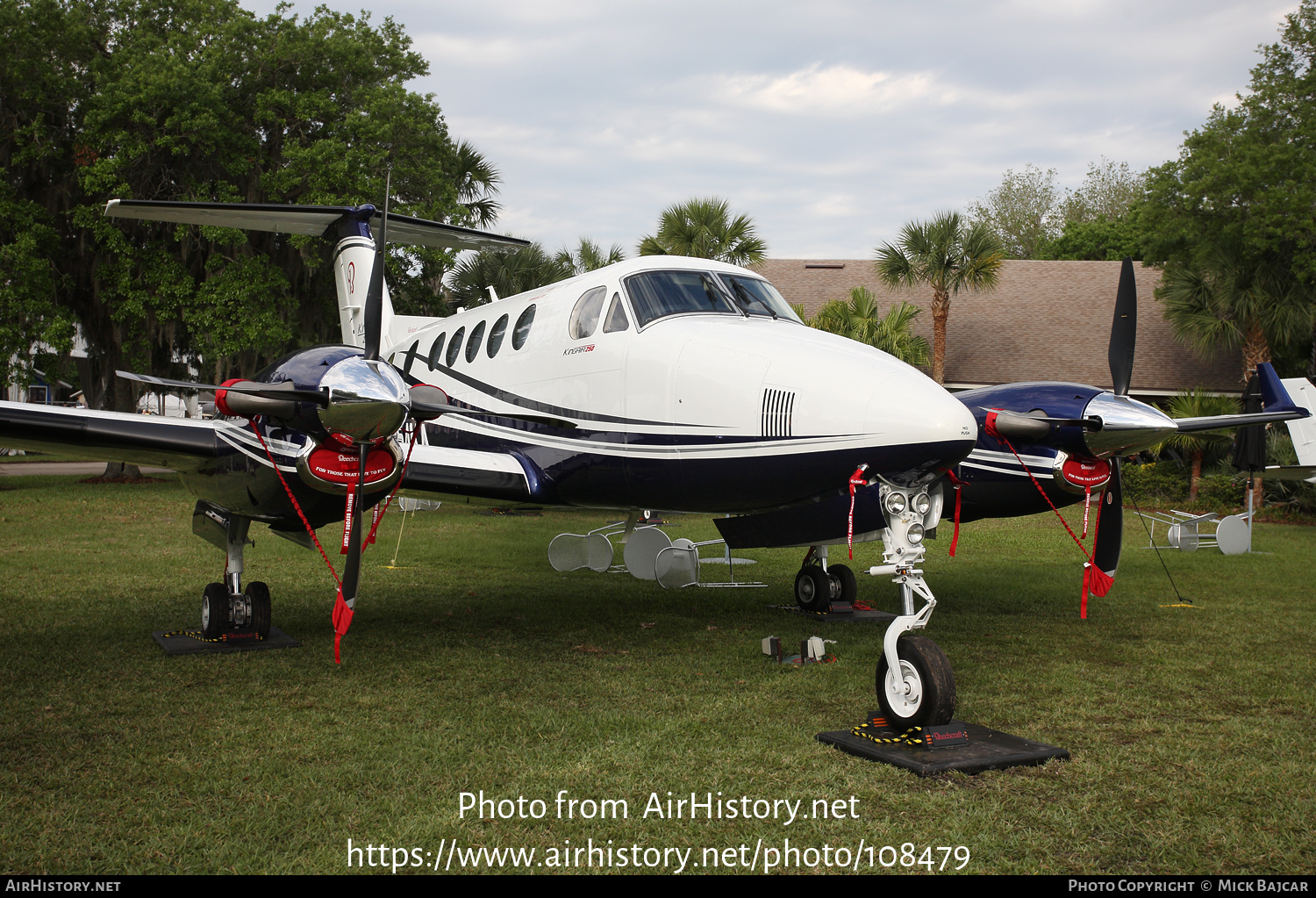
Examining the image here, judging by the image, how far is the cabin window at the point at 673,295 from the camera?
23.0ft

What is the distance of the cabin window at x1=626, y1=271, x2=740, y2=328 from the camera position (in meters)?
7.02

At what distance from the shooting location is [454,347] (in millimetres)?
9398

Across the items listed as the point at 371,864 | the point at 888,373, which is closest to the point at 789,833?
the point at 371,864

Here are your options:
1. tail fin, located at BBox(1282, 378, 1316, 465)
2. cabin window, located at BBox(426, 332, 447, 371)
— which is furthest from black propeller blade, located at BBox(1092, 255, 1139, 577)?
tail fin, located at BBox(1282, 378, 1316, 465)

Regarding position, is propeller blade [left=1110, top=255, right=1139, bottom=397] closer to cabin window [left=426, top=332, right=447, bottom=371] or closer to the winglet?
the winglet

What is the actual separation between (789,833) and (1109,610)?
7573mm

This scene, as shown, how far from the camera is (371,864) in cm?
371

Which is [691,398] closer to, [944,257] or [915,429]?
[915,429]

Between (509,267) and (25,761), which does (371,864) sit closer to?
(25,761)

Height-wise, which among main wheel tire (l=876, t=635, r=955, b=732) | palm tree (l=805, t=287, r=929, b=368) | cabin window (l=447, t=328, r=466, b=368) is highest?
palm tree (l=805, t=287, r=929, b=368)

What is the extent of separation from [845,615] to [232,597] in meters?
6.00

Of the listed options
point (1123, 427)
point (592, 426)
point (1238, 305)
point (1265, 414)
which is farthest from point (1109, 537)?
point (1238, 305)

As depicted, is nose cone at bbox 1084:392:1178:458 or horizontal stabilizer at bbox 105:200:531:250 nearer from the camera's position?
nose cone at bbox 1084:392:1178:458

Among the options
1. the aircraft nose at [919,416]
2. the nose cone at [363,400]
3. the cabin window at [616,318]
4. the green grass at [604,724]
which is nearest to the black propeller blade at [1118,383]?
the green grass at [604,724]
